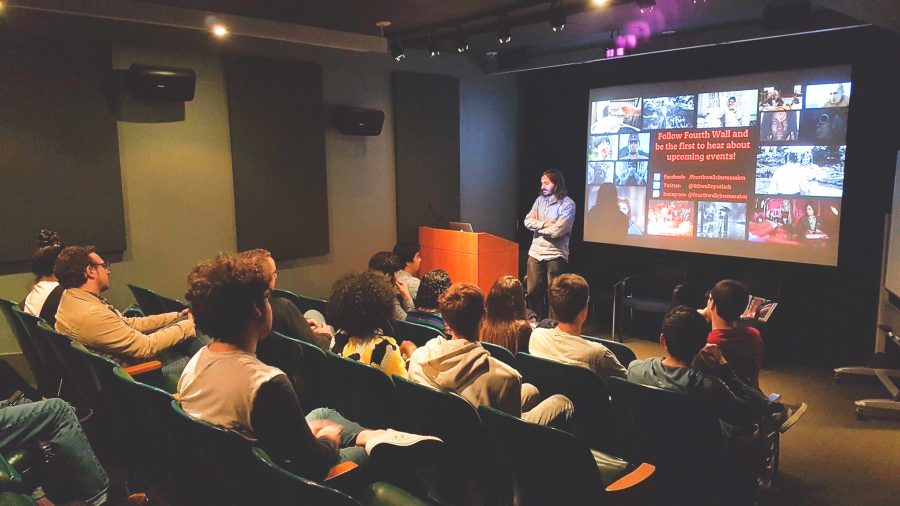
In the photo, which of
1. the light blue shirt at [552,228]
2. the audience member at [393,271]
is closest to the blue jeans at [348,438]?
the audience member at [393,271]

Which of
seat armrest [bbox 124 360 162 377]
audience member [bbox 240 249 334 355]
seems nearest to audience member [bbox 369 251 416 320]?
audience member [bbox 240 249 334 355]

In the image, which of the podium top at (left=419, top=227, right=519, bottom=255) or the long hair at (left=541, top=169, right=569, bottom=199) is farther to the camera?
the long hair at (left=541, top=169, right=569, bottom=199)

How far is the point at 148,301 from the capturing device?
4398mm

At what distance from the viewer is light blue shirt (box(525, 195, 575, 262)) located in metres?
6.30

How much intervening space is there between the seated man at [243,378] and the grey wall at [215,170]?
12.1 ft

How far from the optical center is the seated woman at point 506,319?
324cm

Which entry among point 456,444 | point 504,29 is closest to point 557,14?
point 504,29

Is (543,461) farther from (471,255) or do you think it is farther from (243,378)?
(471,255)

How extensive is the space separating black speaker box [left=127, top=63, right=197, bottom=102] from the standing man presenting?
3530 mm

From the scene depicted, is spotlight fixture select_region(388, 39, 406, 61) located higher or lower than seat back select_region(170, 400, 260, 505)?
higher

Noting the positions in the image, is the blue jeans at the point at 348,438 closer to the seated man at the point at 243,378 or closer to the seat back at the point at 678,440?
the seated man at the point at 243,378

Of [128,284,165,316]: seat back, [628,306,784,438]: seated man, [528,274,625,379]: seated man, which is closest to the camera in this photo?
[628,306,784,438]: seated man

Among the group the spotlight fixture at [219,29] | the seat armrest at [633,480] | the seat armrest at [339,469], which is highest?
the spotlight fixture at [219,29]

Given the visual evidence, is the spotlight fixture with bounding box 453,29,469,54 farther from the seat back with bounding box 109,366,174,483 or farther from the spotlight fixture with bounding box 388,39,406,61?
the seat back with bounding box 109,366,174,483
